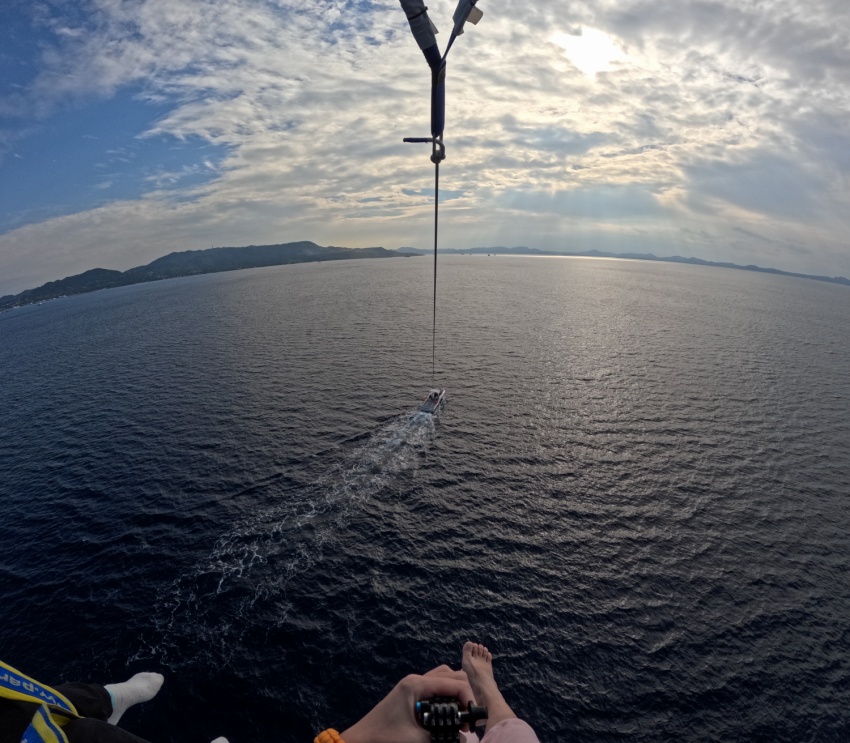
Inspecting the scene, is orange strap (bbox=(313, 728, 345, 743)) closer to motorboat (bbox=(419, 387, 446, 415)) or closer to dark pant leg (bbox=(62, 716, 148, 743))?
dark pant leg (bbox=(62, 716, 148, 743))

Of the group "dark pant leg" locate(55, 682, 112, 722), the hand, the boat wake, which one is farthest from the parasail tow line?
the boat wake

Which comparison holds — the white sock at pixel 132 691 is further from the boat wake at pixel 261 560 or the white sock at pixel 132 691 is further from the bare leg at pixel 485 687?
the bare leg at pixel 485 687

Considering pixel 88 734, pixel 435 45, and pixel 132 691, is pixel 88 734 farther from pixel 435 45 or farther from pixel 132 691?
pixel 132 691

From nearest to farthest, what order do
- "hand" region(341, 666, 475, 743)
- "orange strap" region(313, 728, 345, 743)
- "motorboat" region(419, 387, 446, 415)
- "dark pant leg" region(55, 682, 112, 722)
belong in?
"orange strap" region(313, 728, 345, 743)
"hand" region(341, 666, 475, 743)
"dark pant leg" region(55, 682, 112, 722)
"motorboat" region(419, 387, 446, 415)

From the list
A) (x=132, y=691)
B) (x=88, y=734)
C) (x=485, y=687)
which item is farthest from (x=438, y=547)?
(x=88, y=734)

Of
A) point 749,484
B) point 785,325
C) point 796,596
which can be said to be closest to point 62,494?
point 796,596

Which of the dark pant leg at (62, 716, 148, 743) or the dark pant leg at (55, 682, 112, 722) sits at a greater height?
the dark pant leg at (62, 716, 148, 743)

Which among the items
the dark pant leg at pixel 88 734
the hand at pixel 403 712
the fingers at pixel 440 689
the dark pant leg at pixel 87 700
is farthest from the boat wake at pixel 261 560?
the fingers at pixel 440 689

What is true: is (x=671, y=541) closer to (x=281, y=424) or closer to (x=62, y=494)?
(x=281, y=424)
